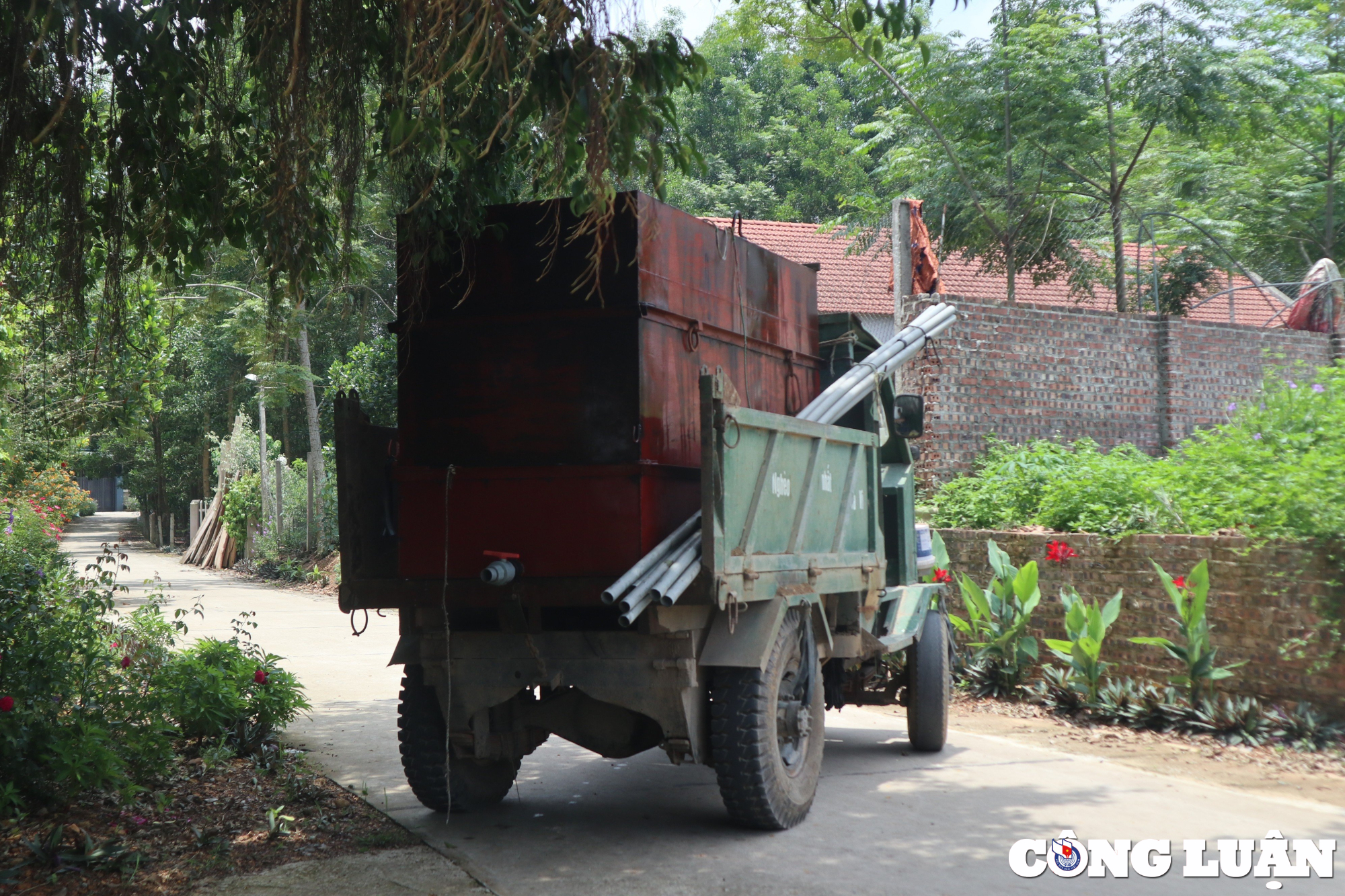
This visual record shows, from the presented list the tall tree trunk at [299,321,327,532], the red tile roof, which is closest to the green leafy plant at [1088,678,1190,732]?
the red tile roof

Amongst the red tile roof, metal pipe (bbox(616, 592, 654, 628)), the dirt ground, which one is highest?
the red tile roof

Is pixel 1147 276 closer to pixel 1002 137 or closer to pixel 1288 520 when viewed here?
pixel 1002 137

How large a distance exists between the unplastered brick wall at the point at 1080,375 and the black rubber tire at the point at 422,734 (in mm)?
6916

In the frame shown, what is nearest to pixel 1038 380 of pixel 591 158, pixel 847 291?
pixel 591 158

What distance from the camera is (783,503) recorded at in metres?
5.52

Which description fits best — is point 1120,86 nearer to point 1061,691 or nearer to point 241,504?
point 1061,691

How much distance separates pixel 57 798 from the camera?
5.42m

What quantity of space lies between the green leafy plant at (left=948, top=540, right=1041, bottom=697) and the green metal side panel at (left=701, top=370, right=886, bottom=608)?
256 centimetres

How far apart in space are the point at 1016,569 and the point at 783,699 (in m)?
4.40

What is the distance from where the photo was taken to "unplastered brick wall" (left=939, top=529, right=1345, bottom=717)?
7.15 meters

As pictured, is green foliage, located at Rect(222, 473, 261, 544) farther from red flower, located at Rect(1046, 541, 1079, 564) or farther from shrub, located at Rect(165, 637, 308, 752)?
red flower, located at Rect(1046, 541, 1079, 564)

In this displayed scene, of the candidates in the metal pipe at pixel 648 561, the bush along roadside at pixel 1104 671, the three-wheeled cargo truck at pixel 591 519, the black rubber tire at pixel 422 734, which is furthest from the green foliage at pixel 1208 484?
the black rubber tire at pixel 422 734

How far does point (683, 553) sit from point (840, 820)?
1850 mm

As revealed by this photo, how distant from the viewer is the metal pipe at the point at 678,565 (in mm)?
4641
